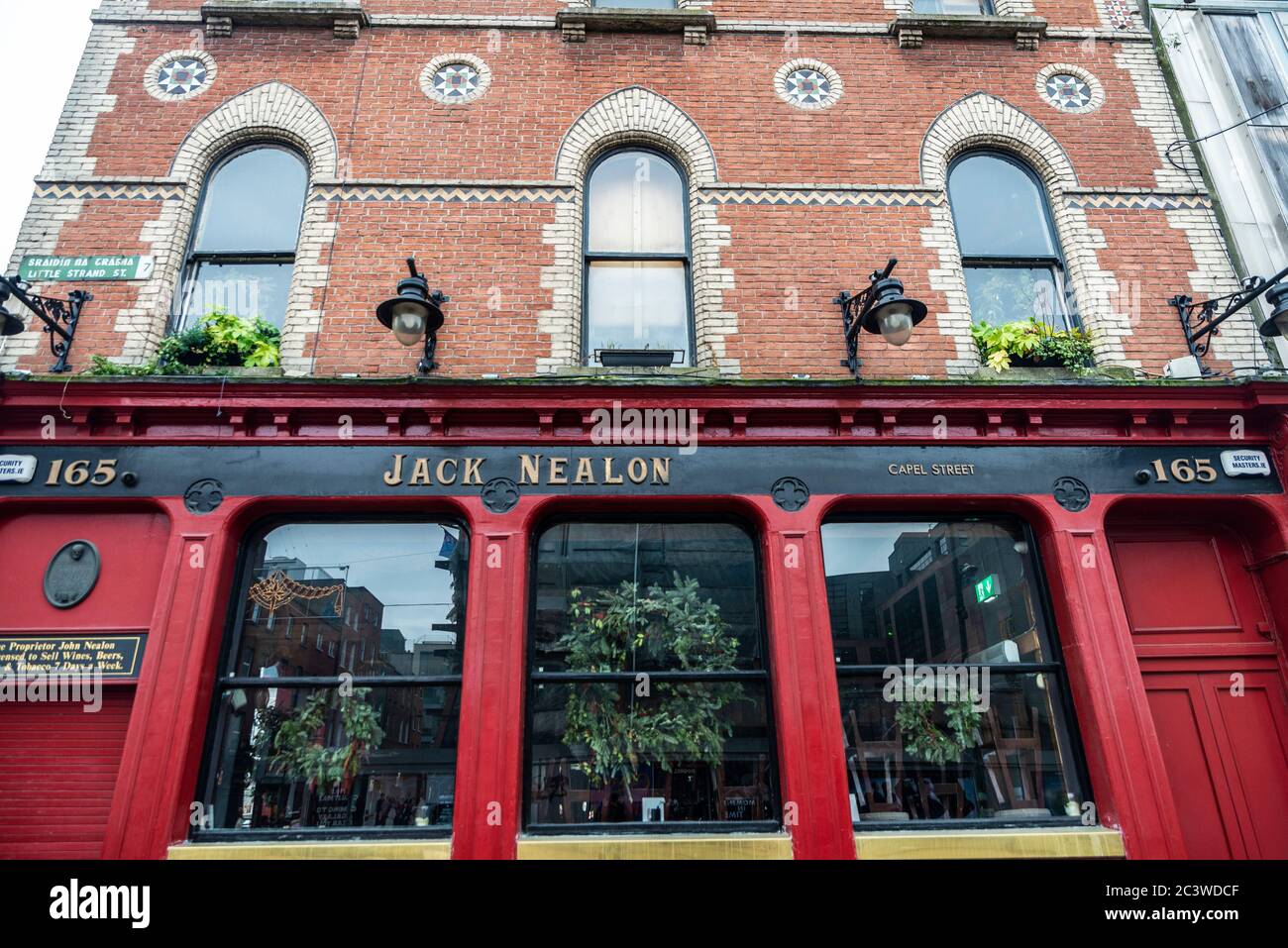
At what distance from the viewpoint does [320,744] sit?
19.2 ft

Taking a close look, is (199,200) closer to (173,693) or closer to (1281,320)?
(173,693)

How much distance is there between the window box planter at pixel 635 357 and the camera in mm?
6980

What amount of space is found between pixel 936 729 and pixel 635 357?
424 cm

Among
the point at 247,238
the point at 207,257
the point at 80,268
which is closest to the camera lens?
the point at 80,268

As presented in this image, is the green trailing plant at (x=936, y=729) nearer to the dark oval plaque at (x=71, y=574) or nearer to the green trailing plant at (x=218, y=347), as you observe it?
the green trailing plant at (x=218, y=347)

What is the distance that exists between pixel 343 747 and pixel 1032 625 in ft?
19.6

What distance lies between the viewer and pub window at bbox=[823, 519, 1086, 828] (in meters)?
5.86

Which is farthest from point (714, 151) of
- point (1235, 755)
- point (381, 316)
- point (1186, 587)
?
point (1235, 755)

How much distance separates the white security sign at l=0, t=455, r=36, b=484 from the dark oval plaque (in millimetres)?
654

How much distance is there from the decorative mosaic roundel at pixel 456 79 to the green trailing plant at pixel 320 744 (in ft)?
20.3

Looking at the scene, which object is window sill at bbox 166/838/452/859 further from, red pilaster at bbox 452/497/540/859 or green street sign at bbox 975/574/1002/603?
green street sign at bbox 975/574/1002/603

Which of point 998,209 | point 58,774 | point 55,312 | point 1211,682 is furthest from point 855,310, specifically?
point 58,774

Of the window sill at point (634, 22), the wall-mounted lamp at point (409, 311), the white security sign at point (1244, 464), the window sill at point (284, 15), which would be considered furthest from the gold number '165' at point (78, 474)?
the white security sign at point (1244, 464)

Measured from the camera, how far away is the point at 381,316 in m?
6.00
